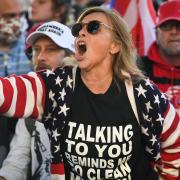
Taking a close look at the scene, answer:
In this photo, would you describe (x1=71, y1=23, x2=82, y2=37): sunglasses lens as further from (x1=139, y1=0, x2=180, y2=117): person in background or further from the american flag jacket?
(x1=139, y1=0, x2=180, y2=117): person in background

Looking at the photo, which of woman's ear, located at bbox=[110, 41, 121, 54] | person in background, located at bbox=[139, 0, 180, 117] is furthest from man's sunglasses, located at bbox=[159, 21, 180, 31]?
woman's ear, located at bbox=[110, 41, 121, 54]

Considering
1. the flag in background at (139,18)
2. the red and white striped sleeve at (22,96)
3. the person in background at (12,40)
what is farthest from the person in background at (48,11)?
the red and white striped sleeve at (22,96)

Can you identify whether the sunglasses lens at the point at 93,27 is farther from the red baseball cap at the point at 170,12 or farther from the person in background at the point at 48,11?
the person in background at the point at 48,11

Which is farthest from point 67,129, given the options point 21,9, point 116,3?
point 116,3

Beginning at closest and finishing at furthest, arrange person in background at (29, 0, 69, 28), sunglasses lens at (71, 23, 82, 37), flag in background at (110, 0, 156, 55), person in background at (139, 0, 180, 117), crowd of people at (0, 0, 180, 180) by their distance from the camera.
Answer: crowd of people at (0, 0, 180, 180) < sunglasses lens at (71, 23, 82, 37) < person in background at (139, 0, 180, 117) < flag in background at (110, 0, 156, 55) < person in background at (29, 0, 69, 28)

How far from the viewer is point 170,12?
4090 millimetres

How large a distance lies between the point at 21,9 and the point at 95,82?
1913 mm

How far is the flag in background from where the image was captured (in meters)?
4.77

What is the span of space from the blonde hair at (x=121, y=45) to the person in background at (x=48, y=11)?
7.95 feet

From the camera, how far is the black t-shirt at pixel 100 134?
2424 mm

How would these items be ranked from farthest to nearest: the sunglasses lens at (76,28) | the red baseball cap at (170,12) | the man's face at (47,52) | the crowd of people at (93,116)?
the red baseball cap at (170,12), the man's face at (47,52), the sunglasses lens at (76,28), the crowd of people at (93,116)

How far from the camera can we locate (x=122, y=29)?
2.60m

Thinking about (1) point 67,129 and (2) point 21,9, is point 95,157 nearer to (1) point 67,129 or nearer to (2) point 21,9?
(1) point 67,129

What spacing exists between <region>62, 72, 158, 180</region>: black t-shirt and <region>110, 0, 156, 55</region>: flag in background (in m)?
2.32
